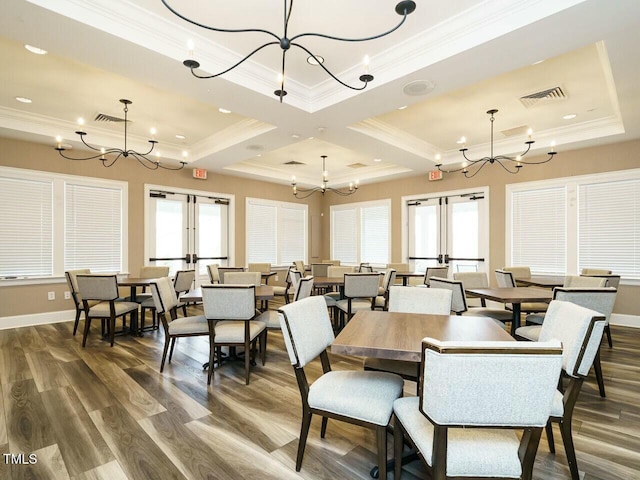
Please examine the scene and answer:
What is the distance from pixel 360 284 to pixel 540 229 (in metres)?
3.93

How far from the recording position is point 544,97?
4.11m

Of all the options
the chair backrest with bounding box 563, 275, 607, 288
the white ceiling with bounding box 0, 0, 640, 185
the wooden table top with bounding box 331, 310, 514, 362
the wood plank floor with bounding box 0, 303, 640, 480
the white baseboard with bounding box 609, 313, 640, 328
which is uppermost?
the white ceiling with bounding box 0, 0, 640, 185

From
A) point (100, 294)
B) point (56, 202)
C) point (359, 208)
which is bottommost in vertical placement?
point (100, 294)

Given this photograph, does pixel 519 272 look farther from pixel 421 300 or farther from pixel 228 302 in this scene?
pixel 228 302

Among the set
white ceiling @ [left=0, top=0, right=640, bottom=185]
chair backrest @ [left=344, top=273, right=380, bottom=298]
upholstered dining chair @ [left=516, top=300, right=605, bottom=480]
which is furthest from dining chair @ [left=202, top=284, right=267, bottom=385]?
upholstered dining chair @ [left=516, top=300, right=605, bottom=480]

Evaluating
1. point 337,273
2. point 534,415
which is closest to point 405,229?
point 337,273

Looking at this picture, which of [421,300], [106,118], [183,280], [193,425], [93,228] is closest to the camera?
[193,425]

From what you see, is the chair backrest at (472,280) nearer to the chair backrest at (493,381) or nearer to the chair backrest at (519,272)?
the chair backrest at (519,272)

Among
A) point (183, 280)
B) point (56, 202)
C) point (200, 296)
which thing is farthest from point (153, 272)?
point (200, 296)

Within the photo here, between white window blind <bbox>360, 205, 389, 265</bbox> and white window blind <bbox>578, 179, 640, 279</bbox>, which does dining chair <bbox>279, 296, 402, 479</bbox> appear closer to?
white window blind <bbox>578, 179, 640, 279</bbox>

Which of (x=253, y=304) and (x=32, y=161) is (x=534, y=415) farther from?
(x=32, y=161)

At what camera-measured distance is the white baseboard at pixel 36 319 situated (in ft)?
16.5

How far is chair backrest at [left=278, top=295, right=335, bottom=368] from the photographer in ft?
5.82

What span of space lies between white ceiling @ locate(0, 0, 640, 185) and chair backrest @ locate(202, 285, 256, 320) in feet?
6.84
